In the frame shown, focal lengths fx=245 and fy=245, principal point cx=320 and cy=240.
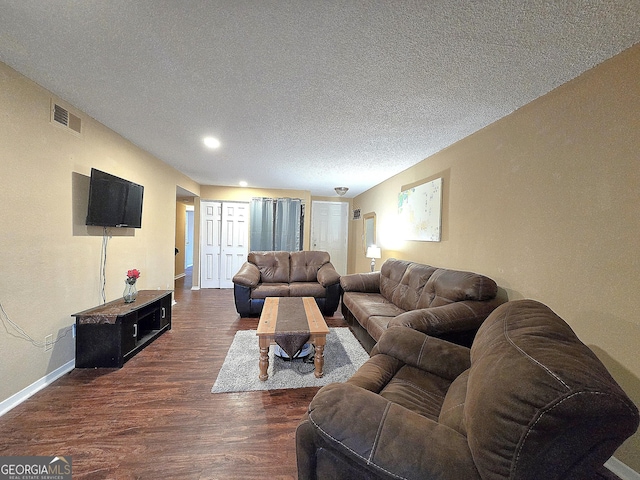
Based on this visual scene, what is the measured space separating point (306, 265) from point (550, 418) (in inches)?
156

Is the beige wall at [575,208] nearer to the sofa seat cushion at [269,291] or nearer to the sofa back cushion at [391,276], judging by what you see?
the sofa back cushion at [391,276]

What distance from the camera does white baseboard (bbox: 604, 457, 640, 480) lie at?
4.14 ft

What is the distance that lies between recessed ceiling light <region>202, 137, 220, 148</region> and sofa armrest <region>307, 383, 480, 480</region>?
2799 millimetres

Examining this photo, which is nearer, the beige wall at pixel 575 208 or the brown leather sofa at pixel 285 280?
the beige wall at pixel 575 208

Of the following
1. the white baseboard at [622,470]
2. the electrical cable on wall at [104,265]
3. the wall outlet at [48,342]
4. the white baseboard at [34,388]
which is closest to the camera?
the white baseboard at [622,470]

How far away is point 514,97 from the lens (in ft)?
5.90

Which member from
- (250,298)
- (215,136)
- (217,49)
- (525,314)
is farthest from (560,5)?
(250,298)

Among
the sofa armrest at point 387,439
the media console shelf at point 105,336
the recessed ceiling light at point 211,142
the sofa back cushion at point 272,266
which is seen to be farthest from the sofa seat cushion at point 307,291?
the sofa armrest at point 387,439

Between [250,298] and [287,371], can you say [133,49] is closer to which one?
[287,371]

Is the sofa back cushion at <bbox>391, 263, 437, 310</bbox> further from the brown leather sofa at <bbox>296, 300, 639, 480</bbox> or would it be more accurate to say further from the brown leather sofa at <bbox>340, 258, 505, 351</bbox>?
the brown leather sofa at <bbox>296, 300, 639, 480</bbox>

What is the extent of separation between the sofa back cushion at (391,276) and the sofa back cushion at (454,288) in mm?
580

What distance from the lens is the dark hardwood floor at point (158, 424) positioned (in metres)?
1.31
